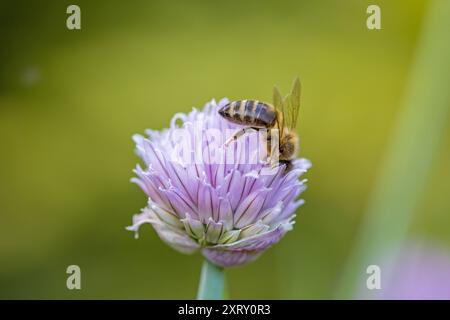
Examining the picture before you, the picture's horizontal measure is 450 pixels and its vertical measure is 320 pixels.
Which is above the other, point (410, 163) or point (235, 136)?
point (235, 136)

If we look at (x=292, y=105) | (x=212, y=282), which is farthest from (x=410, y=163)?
(x=212, y=282)

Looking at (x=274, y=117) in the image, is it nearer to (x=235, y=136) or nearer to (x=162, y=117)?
(x=235, y=136)

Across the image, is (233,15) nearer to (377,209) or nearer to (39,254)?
(377,209)

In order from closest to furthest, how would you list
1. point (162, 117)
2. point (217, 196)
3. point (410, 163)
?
1. point (217, 196)
2. point (410, 163)
3. point (162, 117)

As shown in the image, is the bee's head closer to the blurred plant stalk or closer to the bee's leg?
the bee's leg

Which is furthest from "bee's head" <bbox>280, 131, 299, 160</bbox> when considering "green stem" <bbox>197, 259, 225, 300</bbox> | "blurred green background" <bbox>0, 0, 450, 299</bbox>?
"blurred green background" <bbox>0, 0, 450, 299</bbox>

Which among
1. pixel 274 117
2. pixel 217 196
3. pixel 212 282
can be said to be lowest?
pixel 212 282

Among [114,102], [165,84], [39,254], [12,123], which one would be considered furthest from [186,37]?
[39,254]
